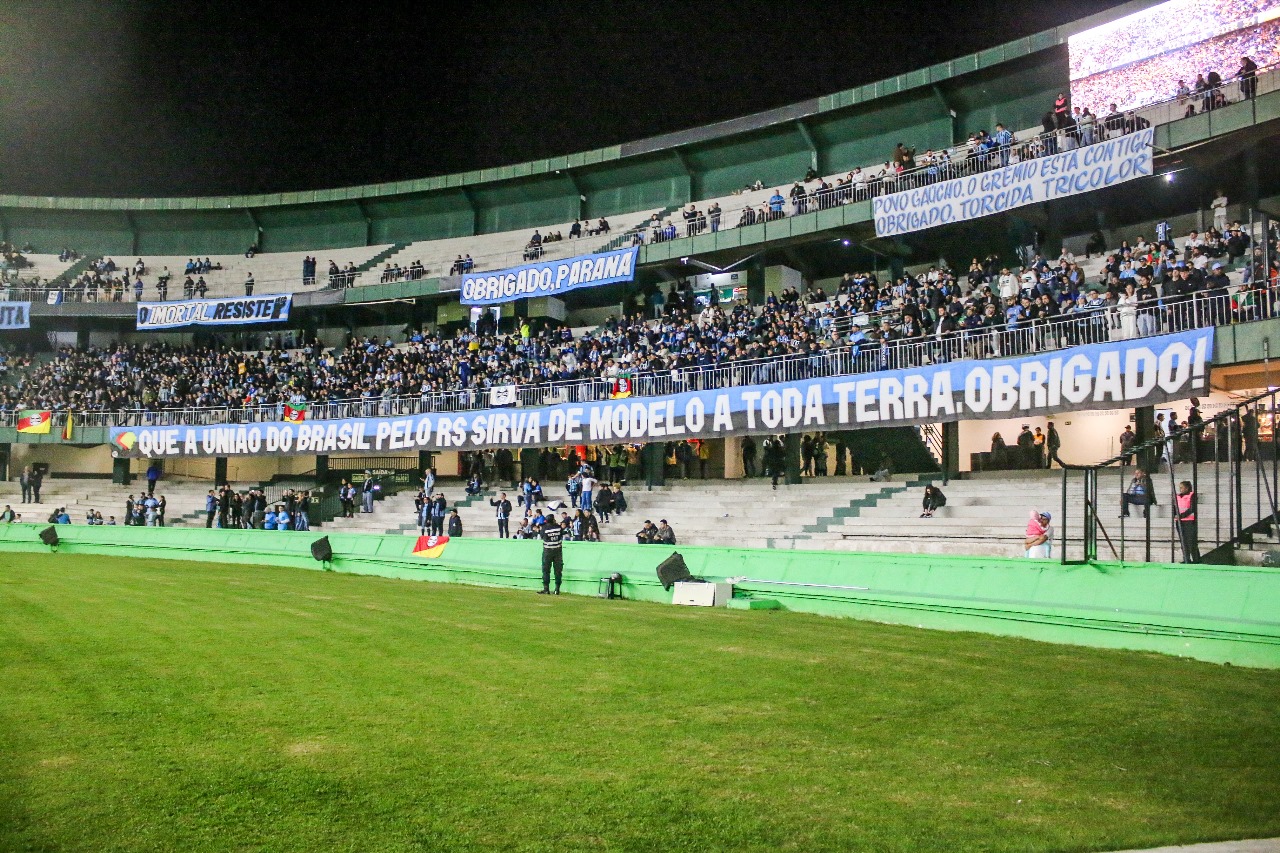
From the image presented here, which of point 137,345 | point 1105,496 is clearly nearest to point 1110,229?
point 1105,496

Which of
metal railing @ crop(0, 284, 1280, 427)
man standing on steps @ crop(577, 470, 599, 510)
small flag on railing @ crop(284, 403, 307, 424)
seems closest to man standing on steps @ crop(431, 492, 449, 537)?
man standing on steps @ crop(577, 470, 599, 510)

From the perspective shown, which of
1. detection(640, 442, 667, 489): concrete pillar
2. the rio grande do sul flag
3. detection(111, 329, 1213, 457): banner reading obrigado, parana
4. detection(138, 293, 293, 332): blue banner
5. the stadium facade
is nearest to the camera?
detection(111, 329, 1213, 457): banner reading obrigado, parana

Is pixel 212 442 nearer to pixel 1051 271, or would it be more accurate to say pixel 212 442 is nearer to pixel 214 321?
pixel 214 321

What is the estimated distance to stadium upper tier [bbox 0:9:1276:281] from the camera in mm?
30703

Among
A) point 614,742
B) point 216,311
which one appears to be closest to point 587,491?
point 614,742

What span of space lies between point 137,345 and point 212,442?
524 inches

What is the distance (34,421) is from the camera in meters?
43.4

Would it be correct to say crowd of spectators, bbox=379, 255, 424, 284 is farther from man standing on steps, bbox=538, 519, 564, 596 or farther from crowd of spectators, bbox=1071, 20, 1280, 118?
man standing on steps, bbox=538, 519, 564, 596

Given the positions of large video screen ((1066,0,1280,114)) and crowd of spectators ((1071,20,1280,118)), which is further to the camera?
large video screen ((1066,0,1280,114))

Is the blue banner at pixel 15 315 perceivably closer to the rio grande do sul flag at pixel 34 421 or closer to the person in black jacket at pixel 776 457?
the rio grande do sul flag at pixel 34 421

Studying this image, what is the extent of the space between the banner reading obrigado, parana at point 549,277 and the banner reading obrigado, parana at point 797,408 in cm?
582

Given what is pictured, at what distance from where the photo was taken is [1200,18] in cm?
2627

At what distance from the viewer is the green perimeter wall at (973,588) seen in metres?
10.5

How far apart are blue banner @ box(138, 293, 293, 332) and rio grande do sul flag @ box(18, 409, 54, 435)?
5.68m
